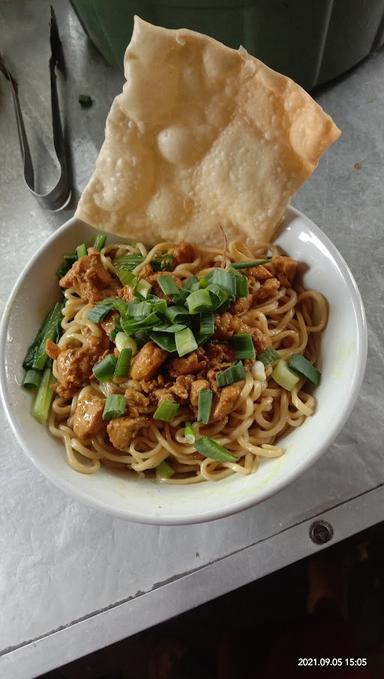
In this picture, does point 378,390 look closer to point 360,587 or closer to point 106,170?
point 360,587

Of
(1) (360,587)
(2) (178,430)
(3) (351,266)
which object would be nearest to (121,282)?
(2) (178,430)

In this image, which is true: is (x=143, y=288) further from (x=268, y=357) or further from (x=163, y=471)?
(x=163, y=471)

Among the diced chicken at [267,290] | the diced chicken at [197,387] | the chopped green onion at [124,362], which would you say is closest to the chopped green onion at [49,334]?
the chopped green onion at [124,362]

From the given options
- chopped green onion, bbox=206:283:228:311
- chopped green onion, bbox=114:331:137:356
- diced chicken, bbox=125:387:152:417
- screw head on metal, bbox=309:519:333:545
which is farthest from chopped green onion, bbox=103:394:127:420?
screw head on metal, bbox=309:519:333:545

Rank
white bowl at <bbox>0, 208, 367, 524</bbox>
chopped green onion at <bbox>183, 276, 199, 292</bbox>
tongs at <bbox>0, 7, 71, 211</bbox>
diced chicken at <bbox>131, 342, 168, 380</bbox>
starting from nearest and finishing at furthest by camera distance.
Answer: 1. white bowl at <bbox>0, 208, 367, 524</bbox>
2. diced chicken at <bbox>131, 342, 168, 380</bbox>
3. chopped green onion at <bbox>183, 276, 199, 292</bbox>
4. tongs at <bbox>0, 7, 71, 211</bbox>

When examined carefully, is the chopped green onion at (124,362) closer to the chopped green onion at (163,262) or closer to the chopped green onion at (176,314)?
the chopped green onion at (176,314)

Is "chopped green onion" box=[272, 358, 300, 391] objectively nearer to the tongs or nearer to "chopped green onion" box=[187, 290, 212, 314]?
"chopped green onion" box=[187, 290, 212, 314]
